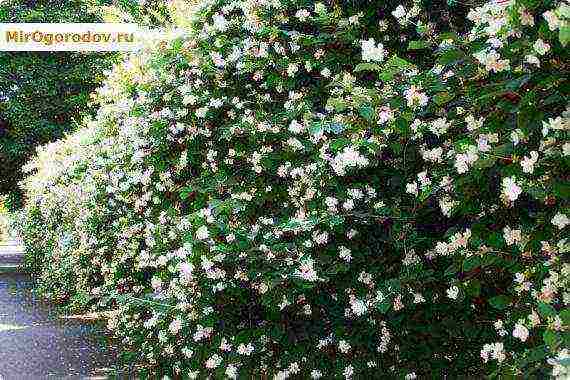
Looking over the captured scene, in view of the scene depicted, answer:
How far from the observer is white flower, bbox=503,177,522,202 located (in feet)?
6.93

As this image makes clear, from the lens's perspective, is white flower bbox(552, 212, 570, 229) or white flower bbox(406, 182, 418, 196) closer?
white flower bbox(552, 212, 570, 229)

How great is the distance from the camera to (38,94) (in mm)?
19297

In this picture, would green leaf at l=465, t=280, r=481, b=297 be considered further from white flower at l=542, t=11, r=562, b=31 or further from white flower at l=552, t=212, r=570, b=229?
white flower at l=542, t=11, r=562, b=31

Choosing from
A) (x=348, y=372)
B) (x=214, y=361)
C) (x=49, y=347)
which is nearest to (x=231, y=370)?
(x=214, y=361)

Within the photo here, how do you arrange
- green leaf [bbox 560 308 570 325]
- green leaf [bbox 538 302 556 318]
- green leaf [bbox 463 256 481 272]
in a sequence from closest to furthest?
1. green leaf [bbox 560 308 570 325]
2. green leaf [bbox 538 302 556 318]
3. green leaf [bbox 463 256 481 272]

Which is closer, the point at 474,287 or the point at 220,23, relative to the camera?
the point at 474,287

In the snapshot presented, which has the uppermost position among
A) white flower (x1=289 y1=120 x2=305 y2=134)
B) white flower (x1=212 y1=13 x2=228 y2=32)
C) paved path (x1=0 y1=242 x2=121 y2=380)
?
white flower (x1=212 y1=13 x2=228 y2=32)

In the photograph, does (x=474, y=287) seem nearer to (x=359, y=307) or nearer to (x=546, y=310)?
(x=546, y=310)

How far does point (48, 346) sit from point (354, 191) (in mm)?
4932

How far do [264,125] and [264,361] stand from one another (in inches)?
43.6

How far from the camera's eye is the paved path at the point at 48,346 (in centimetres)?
603

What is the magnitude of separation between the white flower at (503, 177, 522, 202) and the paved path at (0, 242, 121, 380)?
435 cm

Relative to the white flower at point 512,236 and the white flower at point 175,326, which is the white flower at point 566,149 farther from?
the white flower at point 175,326

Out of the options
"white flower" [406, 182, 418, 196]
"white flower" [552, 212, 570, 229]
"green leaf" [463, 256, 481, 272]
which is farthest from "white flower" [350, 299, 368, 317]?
"white flower" [552, 212, 570, 229]
